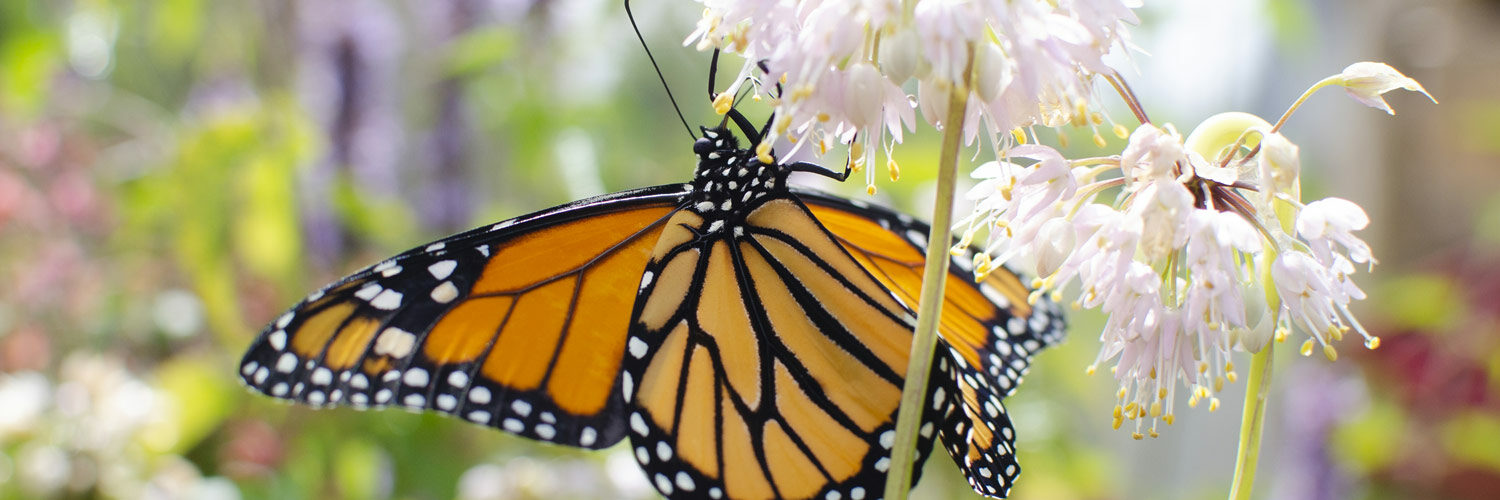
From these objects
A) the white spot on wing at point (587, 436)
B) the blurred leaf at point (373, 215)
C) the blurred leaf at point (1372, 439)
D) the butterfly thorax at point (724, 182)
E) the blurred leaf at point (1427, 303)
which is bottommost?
the blurred leaf at point (1372, 439)

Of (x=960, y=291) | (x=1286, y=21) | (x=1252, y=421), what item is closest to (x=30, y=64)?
(x=960, y=291)

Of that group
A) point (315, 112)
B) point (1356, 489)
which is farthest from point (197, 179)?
point (1356, 489)

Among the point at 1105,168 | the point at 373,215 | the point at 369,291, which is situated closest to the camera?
the point at 1105,168

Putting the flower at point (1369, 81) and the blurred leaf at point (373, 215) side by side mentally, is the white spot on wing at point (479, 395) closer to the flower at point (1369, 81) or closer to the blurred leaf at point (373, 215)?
the blurred leaf at point (373, 215)

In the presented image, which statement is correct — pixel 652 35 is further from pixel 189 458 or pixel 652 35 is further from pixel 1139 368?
pixel 1139 368

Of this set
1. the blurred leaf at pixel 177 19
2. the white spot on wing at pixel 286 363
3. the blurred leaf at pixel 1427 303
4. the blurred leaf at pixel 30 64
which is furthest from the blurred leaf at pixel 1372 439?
the blurred leaf at pixel 30 64

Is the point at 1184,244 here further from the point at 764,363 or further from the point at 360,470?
the point at 360,470

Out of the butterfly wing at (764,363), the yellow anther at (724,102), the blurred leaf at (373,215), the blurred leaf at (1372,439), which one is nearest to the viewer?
the yellow anther at (724,102)
